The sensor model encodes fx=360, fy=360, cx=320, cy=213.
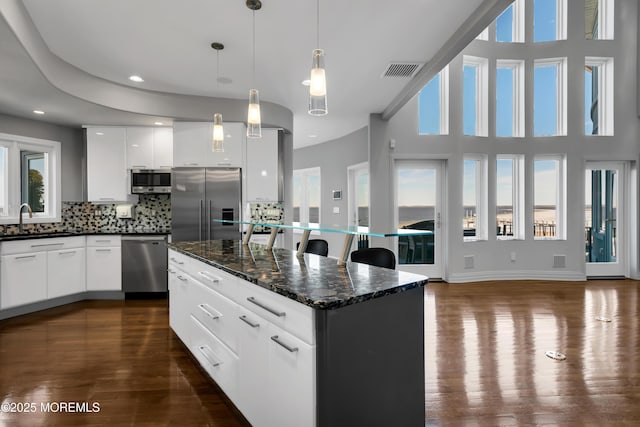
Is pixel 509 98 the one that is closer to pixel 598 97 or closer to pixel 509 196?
pixel 598 97

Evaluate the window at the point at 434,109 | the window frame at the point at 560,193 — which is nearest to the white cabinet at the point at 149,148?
the window at the point at 434,109

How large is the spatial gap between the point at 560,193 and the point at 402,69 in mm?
4006

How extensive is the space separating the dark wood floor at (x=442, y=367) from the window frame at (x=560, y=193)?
1.86m

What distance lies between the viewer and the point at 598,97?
20.3ft

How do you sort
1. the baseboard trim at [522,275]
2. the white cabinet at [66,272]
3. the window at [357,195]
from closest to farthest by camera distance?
the white cabinet at [66,272] → the baseboard trim at [522,275] → the window at [357,195]

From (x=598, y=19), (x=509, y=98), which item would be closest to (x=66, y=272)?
(x=509, y=98)

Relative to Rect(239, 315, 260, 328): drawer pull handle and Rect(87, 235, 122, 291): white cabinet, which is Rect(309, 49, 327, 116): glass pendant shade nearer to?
Rect(239, 315, 260, 328): drawer pull handle

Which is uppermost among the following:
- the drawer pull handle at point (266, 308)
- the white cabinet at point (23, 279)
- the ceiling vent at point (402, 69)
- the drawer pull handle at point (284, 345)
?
the ceiling vent at point (402, 69)

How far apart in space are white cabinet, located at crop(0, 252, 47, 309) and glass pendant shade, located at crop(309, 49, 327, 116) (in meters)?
4.02

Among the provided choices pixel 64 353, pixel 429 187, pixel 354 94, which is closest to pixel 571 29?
pixel 429 187

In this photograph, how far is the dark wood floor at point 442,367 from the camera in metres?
2.11

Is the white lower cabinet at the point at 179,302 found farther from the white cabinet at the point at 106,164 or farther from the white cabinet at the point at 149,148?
the white cabinet at the point at 106,164

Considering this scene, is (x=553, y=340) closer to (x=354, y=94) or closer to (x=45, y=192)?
(x=354, y=94)

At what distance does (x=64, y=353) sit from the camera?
3.03 m
